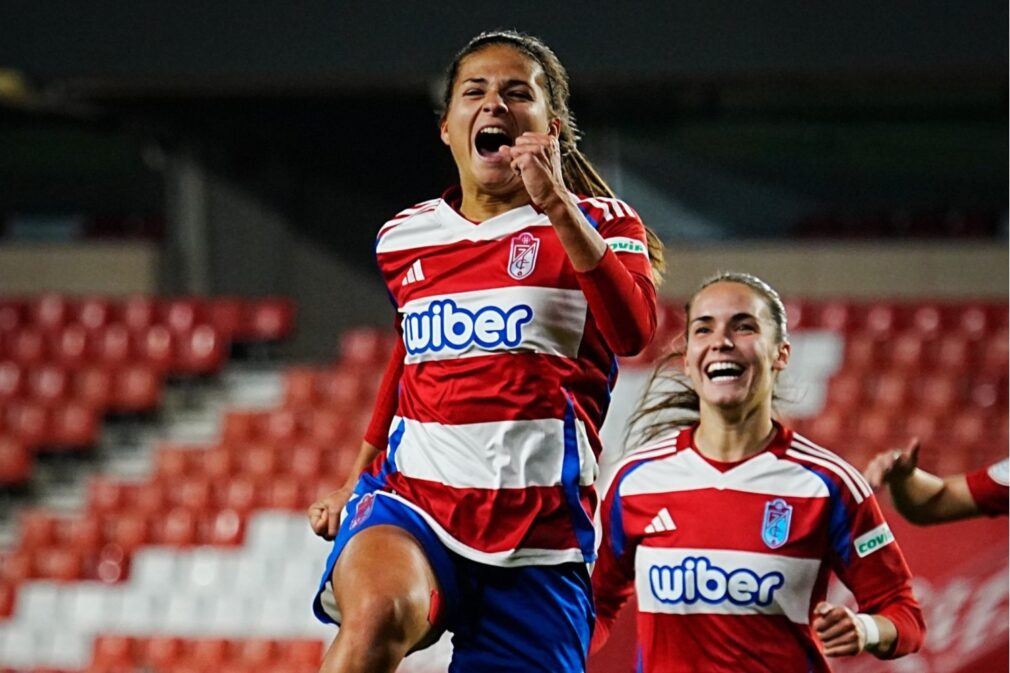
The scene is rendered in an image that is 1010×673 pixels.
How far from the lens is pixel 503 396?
9.12 feet

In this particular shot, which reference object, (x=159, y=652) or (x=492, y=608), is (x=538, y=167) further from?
(x=159, y=652)

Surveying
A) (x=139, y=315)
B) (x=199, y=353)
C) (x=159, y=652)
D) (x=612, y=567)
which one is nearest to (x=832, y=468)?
(x=612, y=567)

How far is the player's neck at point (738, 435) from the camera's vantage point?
3.44 metres

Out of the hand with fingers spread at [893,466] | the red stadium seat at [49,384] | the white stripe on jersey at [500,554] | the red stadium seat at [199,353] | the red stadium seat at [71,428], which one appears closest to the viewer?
the white stripe on jersey at [500,554]

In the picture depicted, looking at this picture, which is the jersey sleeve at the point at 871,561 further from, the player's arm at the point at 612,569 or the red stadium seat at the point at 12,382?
the red stadium seat at the point at 12,382

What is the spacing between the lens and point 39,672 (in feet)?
26.4

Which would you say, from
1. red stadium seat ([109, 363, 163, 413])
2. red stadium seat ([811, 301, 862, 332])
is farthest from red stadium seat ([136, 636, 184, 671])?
red stadium seat ([811, 301, 862, 332])

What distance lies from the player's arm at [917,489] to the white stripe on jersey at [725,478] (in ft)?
0.52

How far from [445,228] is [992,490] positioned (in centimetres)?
143

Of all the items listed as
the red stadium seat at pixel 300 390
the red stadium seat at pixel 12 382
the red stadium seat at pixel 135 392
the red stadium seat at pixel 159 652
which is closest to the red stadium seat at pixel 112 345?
the red stadium seat at pixel 135 392

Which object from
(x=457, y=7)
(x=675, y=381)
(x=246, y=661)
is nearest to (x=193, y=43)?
(x=457, y=7)

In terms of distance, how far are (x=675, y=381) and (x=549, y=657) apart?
1.21 m

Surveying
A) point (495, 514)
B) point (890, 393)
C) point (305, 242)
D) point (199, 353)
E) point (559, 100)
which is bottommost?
point (495, 514)

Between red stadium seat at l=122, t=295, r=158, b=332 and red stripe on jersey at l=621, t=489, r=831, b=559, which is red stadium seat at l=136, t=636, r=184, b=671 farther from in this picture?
red stripe on jersey at l=621, t=489, r=831, b=559
